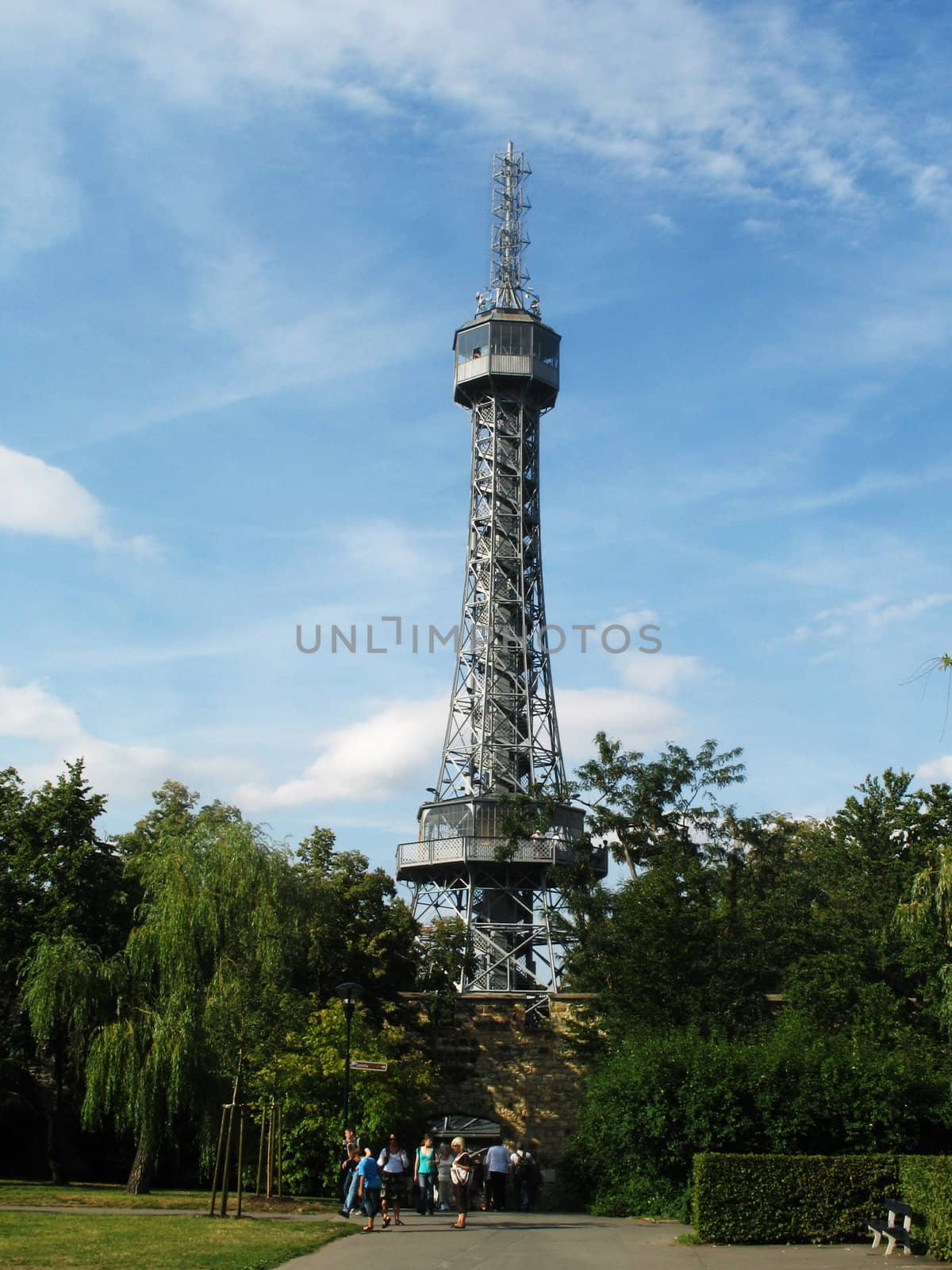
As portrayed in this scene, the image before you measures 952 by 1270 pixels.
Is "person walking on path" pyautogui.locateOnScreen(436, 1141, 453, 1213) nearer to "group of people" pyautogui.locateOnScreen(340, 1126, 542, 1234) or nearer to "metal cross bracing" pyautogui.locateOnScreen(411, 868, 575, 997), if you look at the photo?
"group of people" pyautogui.locateOnScreen(340, 1126, 542, 1234)

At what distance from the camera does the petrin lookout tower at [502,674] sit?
50469 mm

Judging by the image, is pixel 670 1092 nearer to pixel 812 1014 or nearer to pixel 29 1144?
pixel 812 1014

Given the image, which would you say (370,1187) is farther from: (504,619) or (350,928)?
(504,619)

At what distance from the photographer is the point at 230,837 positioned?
2645 cm

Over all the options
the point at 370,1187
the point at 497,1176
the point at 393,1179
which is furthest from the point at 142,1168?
the point at 370,1187

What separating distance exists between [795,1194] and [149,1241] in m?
8.18

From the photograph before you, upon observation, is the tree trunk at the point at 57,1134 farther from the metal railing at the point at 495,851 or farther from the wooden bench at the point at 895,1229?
the metal railing at the point at 495,851

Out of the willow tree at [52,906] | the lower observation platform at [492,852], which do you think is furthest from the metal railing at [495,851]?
the willow tree at [52,906]

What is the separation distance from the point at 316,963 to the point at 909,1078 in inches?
593

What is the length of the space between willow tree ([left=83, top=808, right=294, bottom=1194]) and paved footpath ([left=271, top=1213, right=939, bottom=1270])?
570cm

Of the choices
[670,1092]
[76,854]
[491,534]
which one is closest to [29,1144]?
[76,854]

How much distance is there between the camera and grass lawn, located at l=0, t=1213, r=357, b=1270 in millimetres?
12398

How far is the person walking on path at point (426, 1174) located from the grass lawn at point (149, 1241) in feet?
8.61

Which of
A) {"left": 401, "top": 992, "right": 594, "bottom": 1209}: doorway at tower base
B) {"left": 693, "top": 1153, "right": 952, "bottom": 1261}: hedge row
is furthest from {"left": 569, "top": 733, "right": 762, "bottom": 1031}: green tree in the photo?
{"left": 693, "top": 1153, "right": 952, "bottom": 1261}: hedge row
